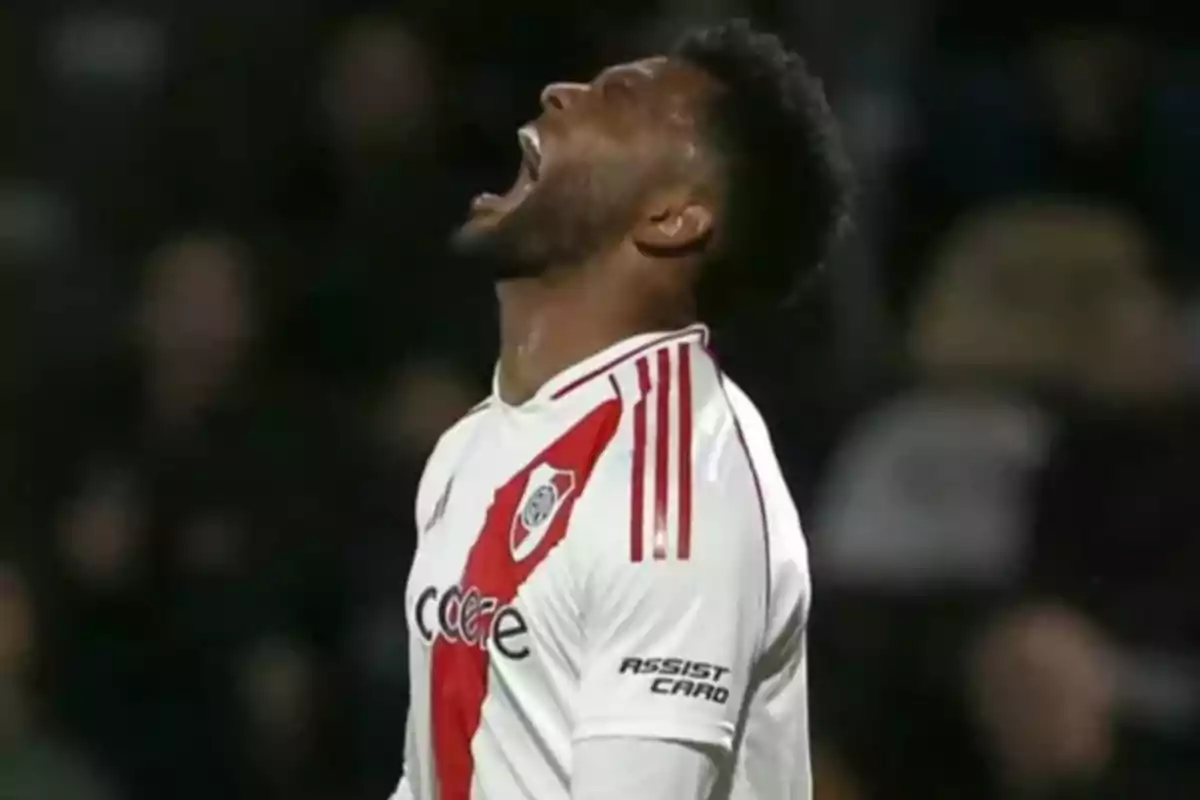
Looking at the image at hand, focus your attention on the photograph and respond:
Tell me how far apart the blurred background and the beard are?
867 mm

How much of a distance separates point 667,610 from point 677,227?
22cm

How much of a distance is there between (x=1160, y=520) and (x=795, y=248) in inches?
34.7

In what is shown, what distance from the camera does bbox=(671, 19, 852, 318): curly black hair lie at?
116cm

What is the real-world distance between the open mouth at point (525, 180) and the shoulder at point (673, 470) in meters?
0.12

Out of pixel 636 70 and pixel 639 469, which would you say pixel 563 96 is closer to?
pixel 636 70

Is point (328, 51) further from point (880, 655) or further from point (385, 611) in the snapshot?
point (880, 655)

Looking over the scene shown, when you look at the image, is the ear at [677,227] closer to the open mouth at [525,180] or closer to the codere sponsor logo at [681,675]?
the open mouth at [525,180]

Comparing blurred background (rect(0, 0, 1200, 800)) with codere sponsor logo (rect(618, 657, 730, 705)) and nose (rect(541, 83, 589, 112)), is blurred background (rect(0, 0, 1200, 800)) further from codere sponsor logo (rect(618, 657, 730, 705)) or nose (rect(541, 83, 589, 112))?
codere sponsor logo (rect(618, 657, 730, 705))

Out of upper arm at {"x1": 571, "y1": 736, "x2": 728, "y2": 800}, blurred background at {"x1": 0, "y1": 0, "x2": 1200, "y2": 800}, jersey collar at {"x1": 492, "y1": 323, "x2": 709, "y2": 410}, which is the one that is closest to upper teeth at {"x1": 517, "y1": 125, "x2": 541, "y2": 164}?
jersey collar at {"x1": 492, "y1": 323, "x2": 709, "y2": 410}

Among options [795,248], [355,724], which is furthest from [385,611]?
[795,248]

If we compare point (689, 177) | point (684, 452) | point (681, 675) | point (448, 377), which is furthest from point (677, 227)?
point (448, 377)

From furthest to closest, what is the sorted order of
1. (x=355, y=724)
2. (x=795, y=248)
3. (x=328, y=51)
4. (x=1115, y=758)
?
(x=328, y=51) → (x=355, y=724) → (x=1115, y=758) → (x=795, y=248)

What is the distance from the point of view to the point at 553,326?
1164mm

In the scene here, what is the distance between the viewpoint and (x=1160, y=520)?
6.37 feet
